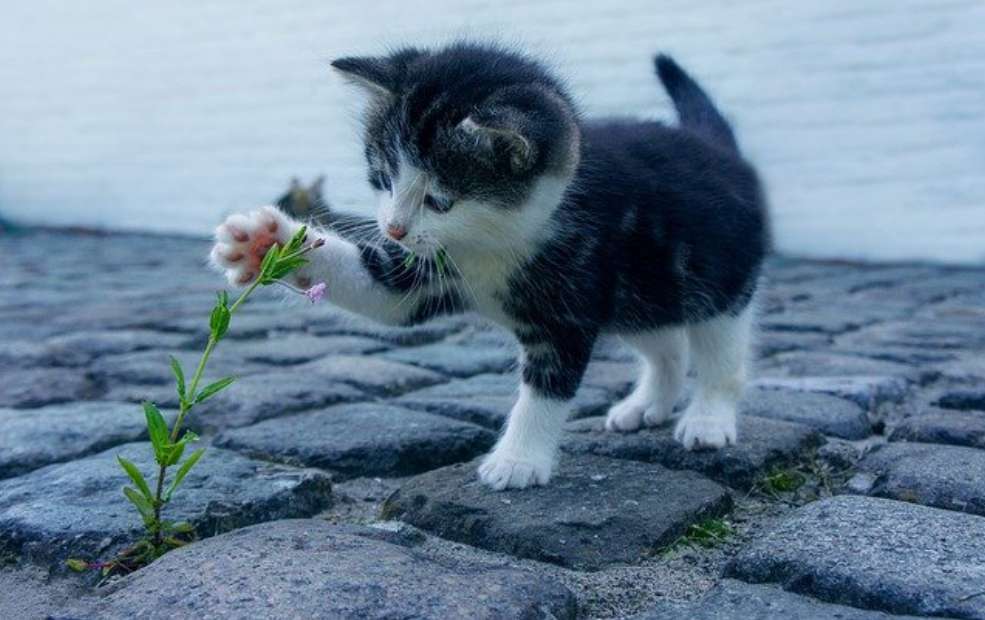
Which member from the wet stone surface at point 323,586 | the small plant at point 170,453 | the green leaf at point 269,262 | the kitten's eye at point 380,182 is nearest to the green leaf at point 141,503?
the small plant at point 170,453

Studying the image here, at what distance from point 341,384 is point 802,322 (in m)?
2.22

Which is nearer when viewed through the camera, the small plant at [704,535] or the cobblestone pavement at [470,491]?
the cobblestone pavement at [470,491]

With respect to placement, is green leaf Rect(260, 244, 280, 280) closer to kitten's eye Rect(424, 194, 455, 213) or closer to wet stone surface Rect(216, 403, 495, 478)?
kitten's eye Rect(424, 194, 455, 213)

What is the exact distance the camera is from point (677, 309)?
253 cm

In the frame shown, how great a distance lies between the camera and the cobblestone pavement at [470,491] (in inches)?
61.3

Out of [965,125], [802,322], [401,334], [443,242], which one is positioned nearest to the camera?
[443,242]

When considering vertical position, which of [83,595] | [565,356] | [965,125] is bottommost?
[83,595]

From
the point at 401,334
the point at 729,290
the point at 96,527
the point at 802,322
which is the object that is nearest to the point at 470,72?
the point at 729,290

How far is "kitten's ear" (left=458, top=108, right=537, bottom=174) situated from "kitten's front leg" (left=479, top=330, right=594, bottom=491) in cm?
42

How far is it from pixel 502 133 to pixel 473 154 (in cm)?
8

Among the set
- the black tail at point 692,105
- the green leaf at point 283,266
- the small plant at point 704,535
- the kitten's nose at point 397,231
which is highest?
the black tail at point 692,105

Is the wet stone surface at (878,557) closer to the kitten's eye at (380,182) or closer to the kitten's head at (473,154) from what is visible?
the kitten's head at (473,154)

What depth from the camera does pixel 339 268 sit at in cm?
228

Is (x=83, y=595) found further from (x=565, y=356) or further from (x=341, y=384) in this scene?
(x=341, y=384)
